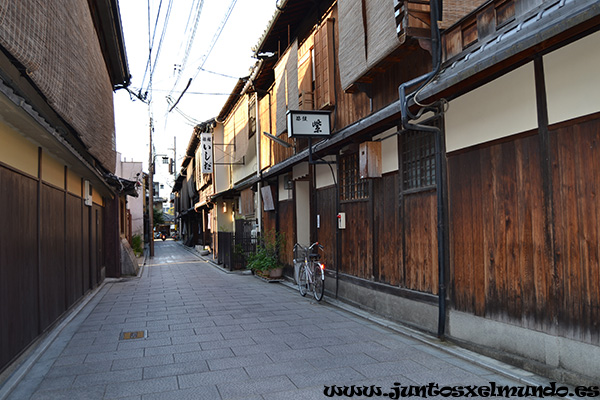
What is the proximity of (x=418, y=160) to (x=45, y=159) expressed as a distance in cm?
648

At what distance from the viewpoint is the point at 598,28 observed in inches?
168

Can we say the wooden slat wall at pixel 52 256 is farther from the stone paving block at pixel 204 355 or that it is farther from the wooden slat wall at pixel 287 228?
the wooden slat wall at pixel 287 228

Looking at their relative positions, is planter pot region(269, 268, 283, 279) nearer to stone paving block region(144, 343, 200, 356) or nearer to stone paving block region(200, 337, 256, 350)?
stone paving block region(200, 337, 256, 350)

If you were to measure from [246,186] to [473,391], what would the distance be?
15.5 m

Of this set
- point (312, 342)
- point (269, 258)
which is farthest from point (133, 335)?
point (269, 258)

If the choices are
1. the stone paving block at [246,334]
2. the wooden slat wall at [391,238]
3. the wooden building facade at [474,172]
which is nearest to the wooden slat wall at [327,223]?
the wooden slat wall at [391,238]

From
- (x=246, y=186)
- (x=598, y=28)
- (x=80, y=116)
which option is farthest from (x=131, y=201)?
(x=598, y=28)

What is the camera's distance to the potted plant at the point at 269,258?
595 inches

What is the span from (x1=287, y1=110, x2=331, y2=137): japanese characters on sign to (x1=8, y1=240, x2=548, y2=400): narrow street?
13.1 feet

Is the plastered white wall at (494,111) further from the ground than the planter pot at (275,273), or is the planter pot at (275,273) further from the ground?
the plastered white wall at (494,111)

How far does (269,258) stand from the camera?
1540 cm

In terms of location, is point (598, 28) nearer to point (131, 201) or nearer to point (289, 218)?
point (289, 218)

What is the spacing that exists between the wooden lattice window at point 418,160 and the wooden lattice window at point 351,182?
1.65m

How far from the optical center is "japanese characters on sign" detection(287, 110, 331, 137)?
10.4 m
